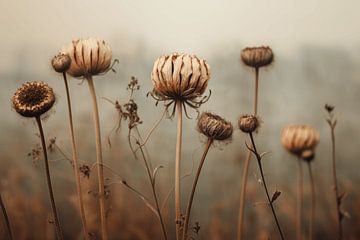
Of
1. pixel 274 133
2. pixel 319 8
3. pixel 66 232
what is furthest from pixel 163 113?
pixel 319 8

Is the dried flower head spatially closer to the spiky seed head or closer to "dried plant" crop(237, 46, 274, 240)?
the spiky seed head

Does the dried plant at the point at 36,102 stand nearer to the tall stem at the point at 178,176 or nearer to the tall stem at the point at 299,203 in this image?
the tall stem at the point at 178,176

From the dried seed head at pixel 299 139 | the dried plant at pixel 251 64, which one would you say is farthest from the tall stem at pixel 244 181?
the dried seed head at pixel 299 139

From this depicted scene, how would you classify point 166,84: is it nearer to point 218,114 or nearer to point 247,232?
point 218,114

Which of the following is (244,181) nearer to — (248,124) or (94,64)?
(248,124)


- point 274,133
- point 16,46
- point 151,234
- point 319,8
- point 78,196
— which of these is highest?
point 319,8

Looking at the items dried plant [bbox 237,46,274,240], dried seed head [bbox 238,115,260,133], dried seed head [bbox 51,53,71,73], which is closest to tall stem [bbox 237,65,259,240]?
dried plant [bbox 237,46,274,240]

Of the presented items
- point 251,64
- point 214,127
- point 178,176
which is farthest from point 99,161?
point 251,64
